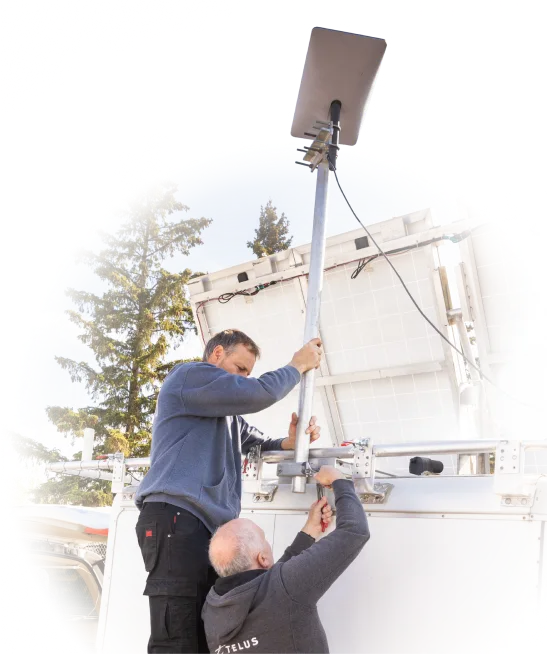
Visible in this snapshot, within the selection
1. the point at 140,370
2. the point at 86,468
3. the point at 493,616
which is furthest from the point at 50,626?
the point at 140,370

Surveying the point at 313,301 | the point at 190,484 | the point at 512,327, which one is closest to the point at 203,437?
the point at 190,484

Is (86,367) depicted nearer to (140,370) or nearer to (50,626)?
(140,370)

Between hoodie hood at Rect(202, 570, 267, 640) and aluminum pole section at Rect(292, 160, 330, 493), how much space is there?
1.68 ft

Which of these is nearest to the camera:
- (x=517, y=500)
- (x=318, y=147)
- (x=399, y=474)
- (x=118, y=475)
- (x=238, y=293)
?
(x=517, y=500)

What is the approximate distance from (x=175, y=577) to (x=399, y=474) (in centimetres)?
116

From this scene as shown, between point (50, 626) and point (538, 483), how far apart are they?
242 centimetres

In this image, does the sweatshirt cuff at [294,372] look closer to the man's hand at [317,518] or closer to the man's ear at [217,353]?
the man's ear at [217,353]

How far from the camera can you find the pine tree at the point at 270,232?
586 inches

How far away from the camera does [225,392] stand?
1.83 m

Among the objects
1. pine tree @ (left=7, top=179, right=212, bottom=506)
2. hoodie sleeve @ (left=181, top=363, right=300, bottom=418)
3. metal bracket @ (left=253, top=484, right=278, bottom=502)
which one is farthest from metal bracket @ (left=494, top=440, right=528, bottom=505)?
pine tree @ (left=7, top=179, right=212, bottom=506)

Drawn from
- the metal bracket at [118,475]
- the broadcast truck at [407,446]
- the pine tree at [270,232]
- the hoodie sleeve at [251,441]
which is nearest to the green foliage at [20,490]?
the pine tree at [270,232]

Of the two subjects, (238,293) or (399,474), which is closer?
(399,474)

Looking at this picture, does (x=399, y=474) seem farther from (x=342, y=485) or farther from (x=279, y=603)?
(x=279, y=603)

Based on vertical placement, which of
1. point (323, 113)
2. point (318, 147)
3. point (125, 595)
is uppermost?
point (323, 113)
